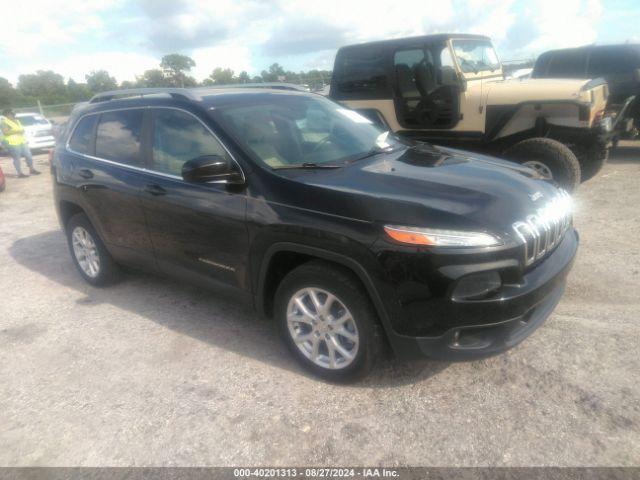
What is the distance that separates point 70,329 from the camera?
3.95 m

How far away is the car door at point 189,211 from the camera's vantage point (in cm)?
314

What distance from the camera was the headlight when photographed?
2385 millimetres

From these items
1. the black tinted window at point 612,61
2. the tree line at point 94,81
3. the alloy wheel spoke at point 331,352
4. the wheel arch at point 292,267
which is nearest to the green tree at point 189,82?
the tree line at point 94,81

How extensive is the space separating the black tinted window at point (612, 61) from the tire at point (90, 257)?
9.00 meters

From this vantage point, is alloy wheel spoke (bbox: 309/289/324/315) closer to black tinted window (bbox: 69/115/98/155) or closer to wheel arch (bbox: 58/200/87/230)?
black tinted window (bbox: 69/115/98/155)

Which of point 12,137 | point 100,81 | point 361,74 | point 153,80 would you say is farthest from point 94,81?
point 361,74

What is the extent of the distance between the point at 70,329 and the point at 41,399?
0.96 meters

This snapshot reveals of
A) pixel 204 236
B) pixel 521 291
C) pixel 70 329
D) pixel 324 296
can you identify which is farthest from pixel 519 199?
pixel 70 329

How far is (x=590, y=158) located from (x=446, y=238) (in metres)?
4.85

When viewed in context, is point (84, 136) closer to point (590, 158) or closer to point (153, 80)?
point (590, 158)

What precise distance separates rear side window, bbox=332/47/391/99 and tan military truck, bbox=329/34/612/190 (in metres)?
0.01

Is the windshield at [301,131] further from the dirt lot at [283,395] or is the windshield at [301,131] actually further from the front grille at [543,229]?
the dirt lot at [283,395]

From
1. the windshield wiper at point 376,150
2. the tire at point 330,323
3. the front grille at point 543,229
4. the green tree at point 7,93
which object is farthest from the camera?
the green tree at point 7,93

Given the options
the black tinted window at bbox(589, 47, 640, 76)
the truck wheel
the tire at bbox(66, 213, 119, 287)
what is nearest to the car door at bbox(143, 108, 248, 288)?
the tire at bbox(66, 213, 119, 287)
